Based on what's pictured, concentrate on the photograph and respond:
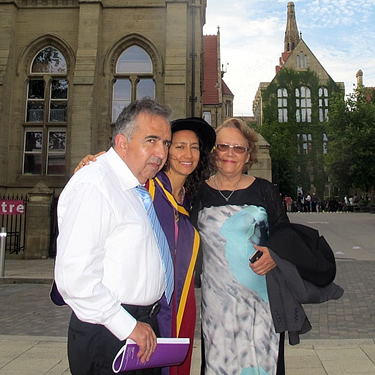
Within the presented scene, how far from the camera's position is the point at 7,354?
4.28m

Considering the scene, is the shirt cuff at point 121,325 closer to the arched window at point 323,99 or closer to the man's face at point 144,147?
the man's face at point 144,147

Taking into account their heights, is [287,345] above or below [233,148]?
below

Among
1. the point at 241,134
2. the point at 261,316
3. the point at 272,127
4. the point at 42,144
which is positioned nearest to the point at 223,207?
the point at 241,134

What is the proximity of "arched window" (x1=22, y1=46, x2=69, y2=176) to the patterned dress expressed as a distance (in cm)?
1327

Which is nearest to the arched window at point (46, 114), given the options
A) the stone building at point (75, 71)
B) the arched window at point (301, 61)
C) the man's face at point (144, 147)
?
the stone building at point (75, 71)

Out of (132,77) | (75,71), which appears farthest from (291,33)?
(75,71)

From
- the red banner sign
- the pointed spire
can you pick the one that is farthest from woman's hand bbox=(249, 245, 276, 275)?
the pointed spire

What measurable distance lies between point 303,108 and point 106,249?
202ft

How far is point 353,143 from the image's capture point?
26.6 m

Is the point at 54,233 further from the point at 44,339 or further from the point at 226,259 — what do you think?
the point at 226,259

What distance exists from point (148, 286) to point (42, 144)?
46.8 feet

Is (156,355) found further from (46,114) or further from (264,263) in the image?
(46,114)

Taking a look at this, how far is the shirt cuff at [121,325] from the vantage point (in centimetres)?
161

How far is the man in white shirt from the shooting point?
1598 millimetres
